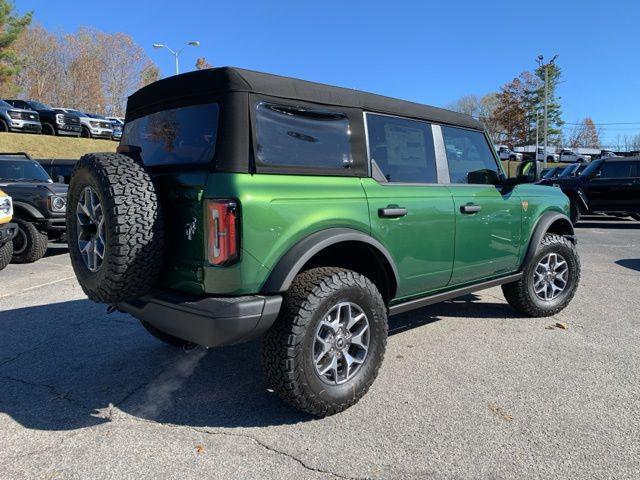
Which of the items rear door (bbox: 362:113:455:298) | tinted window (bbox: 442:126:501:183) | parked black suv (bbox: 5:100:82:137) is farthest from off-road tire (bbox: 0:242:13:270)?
parked black suv (bbox: 5:100:82:137)

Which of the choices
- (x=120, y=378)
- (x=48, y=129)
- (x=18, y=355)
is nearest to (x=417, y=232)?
(x=120, y=378)

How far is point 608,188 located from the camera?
Answer: 13.3 meters

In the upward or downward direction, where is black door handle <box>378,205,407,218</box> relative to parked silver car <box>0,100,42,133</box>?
downward

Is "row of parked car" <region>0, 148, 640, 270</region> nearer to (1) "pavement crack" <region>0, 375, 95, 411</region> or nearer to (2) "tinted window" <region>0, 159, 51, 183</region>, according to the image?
(2) "tinted window" <region>0, 159, 51, 183</region>

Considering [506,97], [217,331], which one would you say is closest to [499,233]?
[217,331]

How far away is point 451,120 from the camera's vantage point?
407 centimetres

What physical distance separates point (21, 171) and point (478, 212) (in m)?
8.49

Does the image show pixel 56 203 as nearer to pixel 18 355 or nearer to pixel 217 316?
pixel 18 355

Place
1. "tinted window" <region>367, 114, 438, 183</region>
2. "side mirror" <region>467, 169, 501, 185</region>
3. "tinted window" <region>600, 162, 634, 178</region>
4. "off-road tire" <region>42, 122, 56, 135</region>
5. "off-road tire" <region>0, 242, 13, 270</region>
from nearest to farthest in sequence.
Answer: "tinted window" <region>367, 114, 438, 183</region> → "side mirror" <region>467, 169, 501, 185</region> → "off-road tire" <region>0, 242, 13, 270</region> → "tinted window" <region>600, 162, 634, 178</region> → "off-road tire" <region>42, 122, 56, 135</region>

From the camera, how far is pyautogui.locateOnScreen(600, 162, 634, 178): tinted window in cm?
1322

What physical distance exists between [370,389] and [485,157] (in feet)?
7.91

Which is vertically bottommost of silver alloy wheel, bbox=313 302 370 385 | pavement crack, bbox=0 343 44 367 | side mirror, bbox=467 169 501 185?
pavement crack, bbox=0 343 44 367

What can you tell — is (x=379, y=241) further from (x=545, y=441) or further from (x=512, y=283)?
(x=512, y=283)

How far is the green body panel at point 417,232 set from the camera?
324 centimetres
